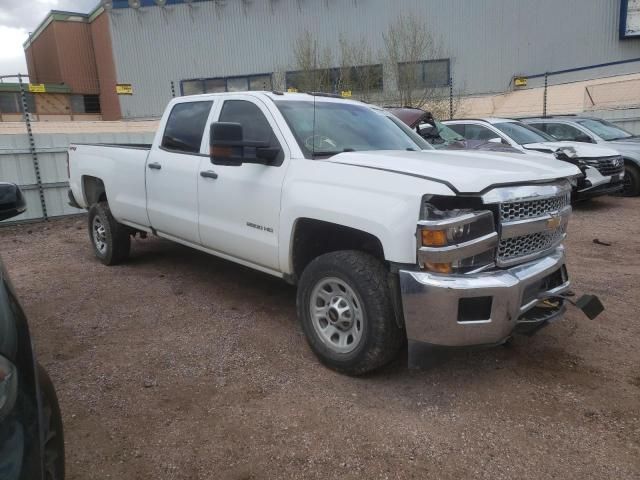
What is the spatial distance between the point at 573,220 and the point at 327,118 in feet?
20.1

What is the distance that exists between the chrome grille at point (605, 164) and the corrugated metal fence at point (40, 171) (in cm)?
974

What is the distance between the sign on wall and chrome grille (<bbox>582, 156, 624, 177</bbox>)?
909 inches

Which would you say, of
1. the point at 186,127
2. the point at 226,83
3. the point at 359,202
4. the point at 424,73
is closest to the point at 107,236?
the point at 186,127

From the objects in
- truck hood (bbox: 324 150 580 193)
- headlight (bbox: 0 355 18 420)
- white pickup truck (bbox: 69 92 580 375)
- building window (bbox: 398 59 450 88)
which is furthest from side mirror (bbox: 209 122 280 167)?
building window (bbox: 398 59 450 88)

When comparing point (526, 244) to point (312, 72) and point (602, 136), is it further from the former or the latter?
point (312, 72)

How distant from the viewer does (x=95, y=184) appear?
655 cm

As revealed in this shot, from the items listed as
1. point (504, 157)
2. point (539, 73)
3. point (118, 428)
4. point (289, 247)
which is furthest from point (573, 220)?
point (539, 73)

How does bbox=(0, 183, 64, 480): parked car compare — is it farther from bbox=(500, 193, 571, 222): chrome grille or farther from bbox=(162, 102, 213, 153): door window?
bbox=(162, 102, 213, 153): door window

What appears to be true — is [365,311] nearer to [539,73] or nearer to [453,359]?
[453,359]

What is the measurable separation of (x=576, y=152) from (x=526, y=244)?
287 inches

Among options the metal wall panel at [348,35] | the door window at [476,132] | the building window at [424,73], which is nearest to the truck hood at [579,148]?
the door window at [476,132]

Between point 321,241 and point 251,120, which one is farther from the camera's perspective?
point 251,120

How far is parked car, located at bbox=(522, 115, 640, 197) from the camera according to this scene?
10.6 m

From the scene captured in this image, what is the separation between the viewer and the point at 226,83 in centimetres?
3033
